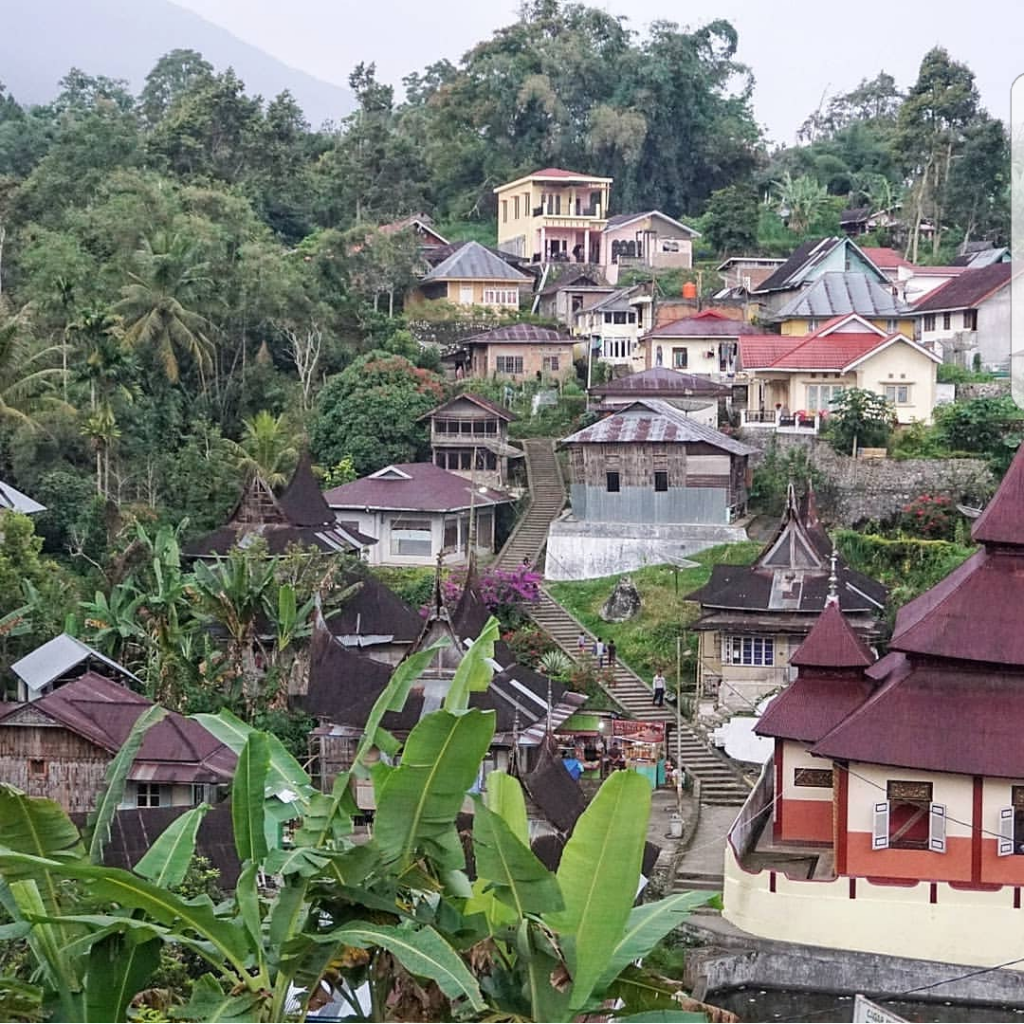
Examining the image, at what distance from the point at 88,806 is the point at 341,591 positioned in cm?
709

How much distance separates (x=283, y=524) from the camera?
29.5 meters

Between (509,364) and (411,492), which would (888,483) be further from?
(509,364)

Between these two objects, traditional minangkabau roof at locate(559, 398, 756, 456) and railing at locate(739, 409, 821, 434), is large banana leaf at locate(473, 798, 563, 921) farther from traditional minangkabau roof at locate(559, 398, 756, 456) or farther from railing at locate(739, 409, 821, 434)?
railing at locate(739, 409, 821, 434)

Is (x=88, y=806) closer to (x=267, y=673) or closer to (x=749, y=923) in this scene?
(x=267, y=673)

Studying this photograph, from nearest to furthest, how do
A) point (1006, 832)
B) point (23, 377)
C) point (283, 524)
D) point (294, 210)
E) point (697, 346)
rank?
point (1006, 832), point (283, 524), point (23, 377), point (697, 346), point (294, 210)

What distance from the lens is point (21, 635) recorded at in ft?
82.2

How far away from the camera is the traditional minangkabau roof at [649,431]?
101ft

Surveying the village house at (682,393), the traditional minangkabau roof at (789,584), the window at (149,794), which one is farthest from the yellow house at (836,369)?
the window at (149,794)

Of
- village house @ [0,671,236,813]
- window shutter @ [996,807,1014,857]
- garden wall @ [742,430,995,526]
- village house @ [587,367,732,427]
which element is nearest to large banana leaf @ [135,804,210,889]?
window shutter @ [996,807,1014,857]

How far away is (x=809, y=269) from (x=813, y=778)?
2580 centimetres

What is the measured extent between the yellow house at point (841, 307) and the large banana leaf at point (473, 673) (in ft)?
102

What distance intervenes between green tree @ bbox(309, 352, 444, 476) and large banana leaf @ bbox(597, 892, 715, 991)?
90.9 ft

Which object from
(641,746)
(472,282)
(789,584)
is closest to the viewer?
(641,746)

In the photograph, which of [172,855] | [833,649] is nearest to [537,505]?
[833,649]
